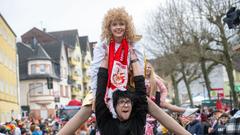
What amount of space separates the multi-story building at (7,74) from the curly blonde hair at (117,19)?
47546 millimetres

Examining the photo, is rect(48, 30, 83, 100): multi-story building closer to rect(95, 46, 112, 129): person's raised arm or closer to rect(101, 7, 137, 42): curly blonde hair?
rect(101, 7, 137, 42): curly blonde hair

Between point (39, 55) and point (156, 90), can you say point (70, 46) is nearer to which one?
point (39, 55)

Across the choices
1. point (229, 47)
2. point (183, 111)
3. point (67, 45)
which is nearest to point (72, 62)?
point (67, 45)

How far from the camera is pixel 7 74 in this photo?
60688 millimetres

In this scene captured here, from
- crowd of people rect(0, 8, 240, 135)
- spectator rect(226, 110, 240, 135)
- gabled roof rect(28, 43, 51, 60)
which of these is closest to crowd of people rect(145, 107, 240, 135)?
spectator rect(226, 110, 240, 135)

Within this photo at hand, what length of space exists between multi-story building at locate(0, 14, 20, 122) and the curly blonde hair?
4755 centimetres

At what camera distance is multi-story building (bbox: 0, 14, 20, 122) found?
55.8m

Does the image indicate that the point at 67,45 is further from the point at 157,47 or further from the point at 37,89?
the point at 157,47

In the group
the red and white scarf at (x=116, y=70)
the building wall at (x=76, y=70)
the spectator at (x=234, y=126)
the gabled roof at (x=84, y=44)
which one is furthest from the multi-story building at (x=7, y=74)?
the red and white scarf at (x=116, y=70)

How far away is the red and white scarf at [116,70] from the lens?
5.85 m

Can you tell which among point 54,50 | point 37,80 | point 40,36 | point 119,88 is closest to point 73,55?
point 40,36

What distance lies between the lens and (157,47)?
53500 mm

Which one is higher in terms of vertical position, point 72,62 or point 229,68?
point 72,62

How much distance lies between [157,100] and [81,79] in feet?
319
